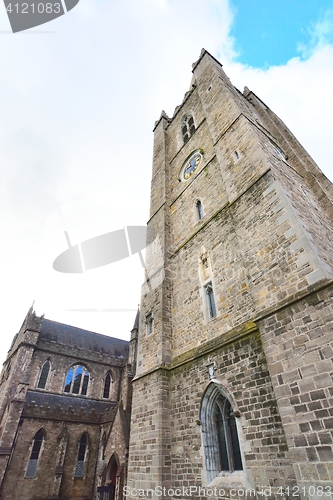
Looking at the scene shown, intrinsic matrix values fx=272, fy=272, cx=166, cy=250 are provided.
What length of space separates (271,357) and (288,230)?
9.19 feet

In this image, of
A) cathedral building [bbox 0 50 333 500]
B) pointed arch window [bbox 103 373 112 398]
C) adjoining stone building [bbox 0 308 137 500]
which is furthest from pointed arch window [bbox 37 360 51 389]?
pointed arch window [bbox 103 373 112 398]

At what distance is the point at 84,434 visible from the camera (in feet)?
63.3

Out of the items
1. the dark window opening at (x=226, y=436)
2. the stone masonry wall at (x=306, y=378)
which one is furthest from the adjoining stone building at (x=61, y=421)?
the stone masonry wall at (x=306, y=378)

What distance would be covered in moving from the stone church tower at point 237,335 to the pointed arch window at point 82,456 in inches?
548

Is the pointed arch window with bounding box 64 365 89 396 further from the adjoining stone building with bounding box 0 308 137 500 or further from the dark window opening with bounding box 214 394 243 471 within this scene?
the dark window opening with bounding box 214 394 243 471

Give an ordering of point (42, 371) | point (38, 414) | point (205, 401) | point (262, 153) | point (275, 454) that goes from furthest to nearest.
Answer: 1. point (42, 371)
2. point (38, 414)
3. point (262, 153)
4. point (205, 401)
5. point (275, 454)

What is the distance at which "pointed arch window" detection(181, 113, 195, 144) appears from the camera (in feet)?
52.9

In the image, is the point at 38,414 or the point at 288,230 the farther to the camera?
the point at 38,414

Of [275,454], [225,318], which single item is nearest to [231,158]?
[225,318]

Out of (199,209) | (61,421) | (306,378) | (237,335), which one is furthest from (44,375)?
(306,378)

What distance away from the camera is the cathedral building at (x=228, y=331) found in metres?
4.63

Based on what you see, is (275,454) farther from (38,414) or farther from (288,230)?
(38,414)

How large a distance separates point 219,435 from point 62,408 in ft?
57.5

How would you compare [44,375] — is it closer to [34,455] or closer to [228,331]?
[34,455]
